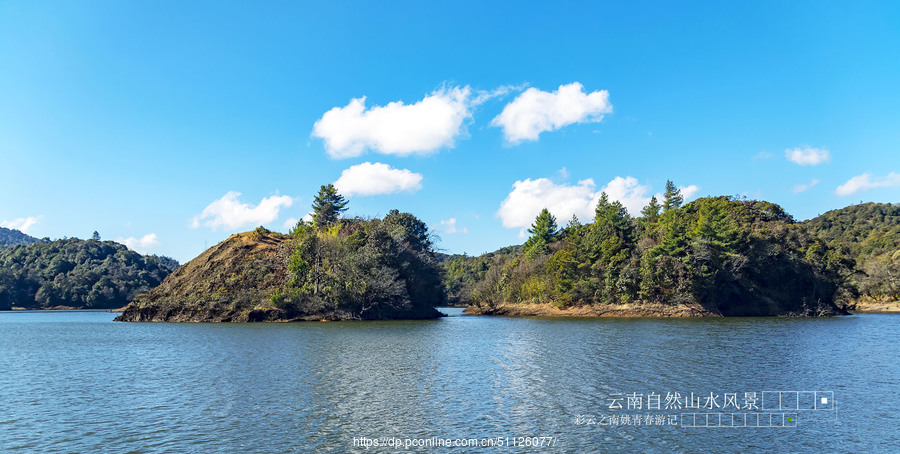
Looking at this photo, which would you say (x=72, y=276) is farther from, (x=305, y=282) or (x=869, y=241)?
(x=869, y=241)

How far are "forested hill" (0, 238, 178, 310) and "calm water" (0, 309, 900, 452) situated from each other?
121519 mm

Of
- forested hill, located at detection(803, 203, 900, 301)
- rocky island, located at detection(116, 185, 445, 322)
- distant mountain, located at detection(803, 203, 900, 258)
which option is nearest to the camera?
rocky island, located at detection(116, 185, 445, 322)

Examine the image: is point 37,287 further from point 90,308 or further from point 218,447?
point 218,447

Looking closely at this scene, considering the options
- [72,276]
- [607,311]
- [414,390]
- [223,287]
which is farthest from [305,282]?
[72,276]

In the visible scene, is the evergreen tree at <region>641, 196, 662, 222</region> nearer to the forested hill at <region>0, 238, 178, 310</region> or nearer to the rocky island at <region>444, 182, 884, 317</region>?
the rocky island at <region>444, 182, 884, 317</region>

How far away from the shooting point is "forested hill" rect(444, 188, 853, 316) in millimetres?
85500

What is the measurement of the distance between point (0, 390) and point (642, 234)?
96355 millimetres

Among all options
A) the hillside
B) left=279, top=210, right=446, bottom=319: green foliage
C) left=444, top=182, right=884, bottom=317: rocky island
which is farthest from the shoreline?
the hillside

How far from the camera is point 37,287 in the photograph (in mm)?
150000

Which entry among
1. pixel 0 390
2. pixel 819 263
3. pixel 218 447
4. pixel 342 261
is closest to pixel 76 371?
pixel 0 390

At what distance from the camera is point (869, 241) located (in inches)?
5955

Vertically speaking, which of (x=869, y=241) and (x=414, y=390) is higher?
(x=869, y=241)

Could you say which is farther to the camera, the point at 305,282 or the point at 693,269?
the point at 693,269

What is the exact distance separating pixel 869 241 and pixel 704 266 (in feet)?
347
